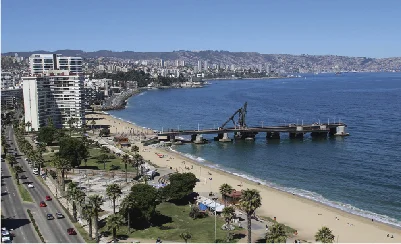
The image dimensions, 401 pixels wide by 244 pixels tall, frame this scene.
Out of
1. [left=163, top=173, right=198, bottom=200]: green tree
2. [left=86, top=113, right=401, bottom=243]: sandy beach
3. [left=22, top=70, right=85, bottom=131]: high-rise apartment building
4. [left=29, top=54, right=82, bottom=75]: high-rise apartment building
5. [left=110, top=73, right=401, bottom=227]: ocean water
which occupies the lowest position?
[left=86, top=113, right=401, bottom=243]: sandy beach

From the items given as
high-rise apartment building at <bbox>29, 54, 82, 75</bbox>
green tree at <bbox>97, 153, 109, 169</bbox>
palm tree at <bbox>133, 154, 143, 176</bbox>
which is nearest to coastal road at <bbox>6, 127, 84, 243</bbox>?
green tree at <bbox>97, 153, 109, 169</bbox>

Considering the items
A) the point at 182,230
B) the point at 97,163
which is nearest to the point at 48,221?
the point at 182,230

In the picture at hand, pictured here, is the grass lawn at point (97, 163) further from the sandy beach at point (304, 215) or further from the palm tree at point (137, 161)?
the sandy beach at point (304, 215)

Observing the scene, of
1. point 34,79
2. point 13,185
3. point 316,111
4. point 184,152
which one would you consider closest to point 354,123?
point 316,111

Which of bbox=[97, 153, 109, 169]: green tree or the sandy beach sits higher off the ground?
bbox=[97, 153, 109, 169]: green tree

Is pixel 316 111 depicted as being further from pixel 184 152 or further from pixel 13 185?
pixel 13 185

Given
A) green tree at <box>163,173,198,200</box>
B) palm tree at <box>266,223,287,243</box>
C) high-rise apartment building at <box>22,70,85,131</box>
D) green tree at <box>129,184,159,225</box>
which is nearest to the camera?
palm tree at <box>266,223,287,243</box>

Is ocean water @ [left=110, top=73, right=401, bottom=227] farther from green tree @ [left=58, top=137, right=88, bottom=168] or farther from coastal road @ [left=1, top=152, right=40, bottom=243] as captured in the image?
coastal road @ [left=1, top=152, right=40, bottom=243]

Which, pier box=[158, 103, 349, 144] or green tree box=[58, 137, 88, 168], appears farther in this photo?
pier box=[158, 103, 349, 144]

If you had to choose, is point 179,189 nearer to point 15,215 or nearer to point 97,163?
point 15,215

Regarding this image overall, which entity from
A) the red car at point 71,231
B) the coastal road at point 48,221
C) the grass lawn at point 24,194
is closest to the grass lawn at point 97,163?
the coastal road at point 48,221
